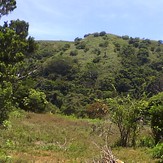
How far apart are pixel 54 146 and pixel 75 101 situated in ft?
127

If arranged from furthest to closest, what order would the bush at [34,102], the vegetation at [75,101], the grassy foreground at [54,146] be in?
Result: the bush at [34,102], the vegetation at [75,101], the grassy foreground at [54,146]

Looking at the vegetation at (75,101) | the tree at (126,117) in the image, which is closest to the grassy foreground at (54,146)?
the vegetation at (75,101)

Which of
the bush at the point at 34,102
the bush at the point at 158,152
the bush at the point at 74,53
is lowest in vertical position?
the bush at the point at 158,152

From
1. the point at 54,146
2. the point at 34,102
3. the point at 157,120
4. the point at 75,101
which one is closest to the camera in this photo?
the point at 54,146

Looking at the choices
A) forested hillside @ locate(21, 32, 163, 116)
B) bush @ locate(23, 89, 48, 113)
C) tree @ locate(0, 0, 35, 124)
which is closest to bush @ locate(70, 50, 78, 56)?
forested hillside @ locate(21, 32, 163, 116)

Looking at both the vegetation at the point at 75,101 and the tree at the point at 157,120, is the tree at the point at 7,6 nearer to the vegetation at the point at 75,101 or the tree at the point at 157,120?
the vegetation at the point at 75,101

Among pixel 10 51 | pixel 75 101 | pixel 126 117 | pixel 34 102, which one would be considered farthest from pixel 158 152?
pixel 75 101

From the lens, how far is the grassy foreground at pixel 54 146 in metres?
11.8

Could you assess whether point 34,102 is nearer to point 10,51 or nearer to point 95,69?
point 10,51

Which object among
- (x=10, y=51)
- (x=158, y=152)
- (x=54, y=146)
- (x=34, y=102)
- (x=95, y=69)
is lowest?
(x=54, y=146)

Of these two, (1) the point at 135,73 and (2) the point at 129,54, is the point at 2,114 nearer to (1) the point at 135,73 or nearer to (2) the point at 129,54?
(1) the point at 135,73

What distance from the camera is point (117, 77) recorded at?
64.2m

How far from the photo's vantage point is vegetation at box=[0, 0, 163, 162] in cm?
1450

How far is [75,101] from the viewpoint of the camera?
174 feet
